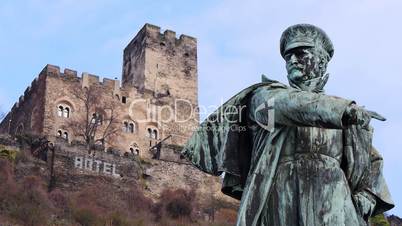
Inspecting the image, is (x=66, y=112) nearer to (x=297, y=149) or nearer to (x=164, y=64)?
(x=164, y=64)

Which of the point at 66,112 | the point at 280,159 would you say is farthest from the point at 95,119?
the point at 280,159

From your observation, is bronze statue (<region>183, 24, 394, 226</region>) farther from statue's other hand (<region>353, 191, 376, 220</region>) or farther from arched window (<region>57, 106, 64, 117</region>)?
arched window (<region>57, 106, 64, 117</region>)

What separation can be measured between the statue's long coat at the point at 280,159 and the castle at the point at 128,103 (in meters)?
40.3

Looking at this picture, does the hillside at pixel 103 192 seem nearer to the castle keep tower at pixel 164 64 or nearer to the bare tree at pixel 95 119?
the bare tree at pixel 95 119

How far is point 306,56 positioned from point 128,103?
4582cm

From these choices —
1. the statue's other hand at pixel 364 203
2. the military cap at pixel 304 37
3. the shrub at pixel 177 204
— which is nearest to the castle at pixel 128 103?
the shrub at pixel 177 204

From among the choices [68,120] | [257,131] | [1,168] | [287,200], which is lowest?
[287,200]

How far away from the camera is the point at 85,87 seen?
49.4 m

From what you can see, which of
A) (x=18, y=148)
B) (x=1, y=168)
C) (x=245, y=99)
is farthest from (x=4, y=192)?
(x=245, y=99)

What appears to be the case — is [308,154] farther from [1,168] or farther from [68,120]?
[68,120]

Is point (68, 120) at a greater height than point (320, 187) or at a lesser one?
greater

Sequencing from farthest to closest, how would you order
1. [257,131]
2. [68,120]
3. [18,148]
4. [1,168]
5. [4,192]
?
[68,120]
[18,148]
[1,168]
[4,192]
[257,131]

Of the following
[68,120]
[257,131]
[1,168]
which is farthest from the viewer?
[68,120]

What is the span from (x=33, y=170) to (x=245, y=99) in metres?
36.5
